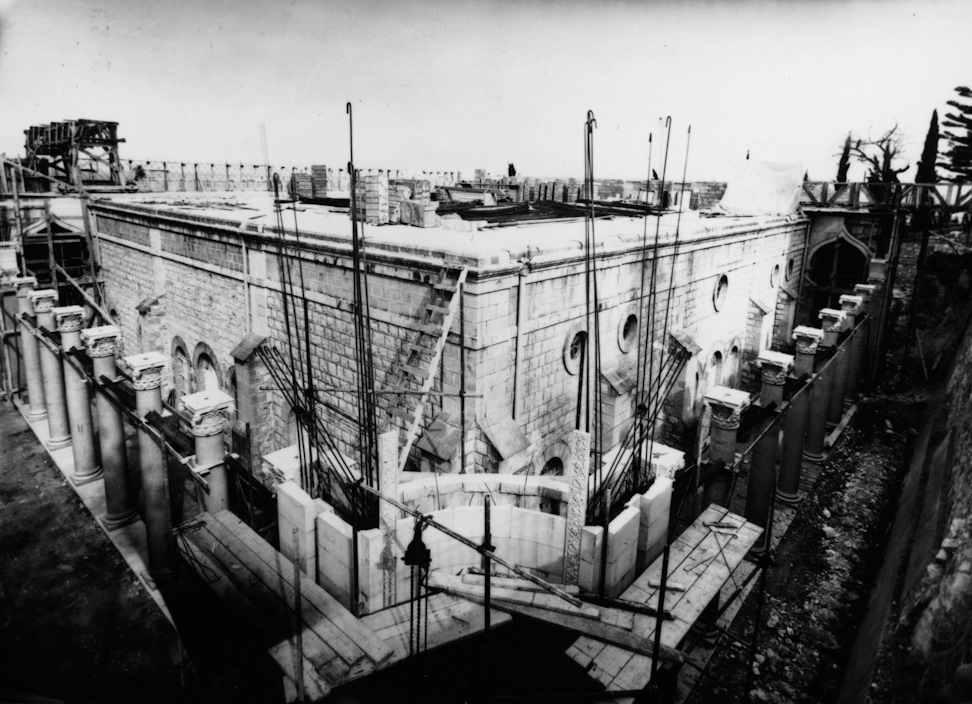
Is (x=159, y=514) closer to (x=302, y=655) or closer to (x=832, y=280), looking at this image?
(x=302, y=655)

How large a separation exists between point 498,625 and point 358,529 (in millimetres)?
1814

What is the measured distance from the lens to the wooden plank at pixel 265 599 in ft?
17.3

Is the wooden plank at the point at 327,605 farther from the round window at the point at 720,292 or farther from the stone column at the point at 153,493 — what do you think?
the round window at the point at 720,292

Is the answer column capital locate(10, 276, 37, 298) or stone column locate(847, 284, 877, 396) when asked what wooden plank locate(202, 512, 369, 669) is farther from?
stone column locate(847, 284, 877, 396)

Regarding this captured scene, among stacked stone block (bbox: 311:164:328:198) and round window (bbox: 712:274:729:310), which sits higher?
stacked stone block (bbox: 311:164:328:198)

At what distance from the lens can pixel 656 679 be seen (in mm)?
5188

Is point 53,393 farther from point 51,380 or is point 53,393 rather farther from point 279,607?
point 279,607

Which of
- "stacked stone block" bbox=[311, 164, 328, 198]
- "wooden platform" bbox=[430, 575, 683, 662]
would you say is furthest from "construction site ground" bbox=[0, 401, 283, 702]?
"stacked stone block" bbox=[311, 164, 328, 198]

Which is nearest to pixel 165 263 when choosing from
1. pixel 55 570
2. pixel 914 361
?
pixel 55 570

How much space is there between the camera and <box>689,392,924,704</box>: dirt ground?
7.61 m

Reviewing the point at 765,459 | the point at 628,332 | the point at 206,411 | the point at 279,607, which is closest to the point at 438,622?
the point at 279,607

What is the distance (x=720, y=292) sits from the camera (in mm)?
17984

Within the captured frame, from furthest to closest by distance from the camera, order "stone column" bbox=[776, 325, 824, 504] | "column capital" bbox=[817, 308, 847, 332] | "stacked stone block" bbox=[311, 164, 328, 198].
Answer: "stacked stone block" bbox=[311, 164, 328, 198]
"column capital" bbox=[817, 308, 847, 332]
"stone column" bbox=[776, 325, 824, 504]

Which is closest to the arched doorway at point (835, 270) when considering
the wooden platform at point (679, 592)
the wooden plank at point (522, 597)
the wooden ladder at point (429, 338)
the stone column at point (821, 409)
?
the stone column at point (821, 409)
